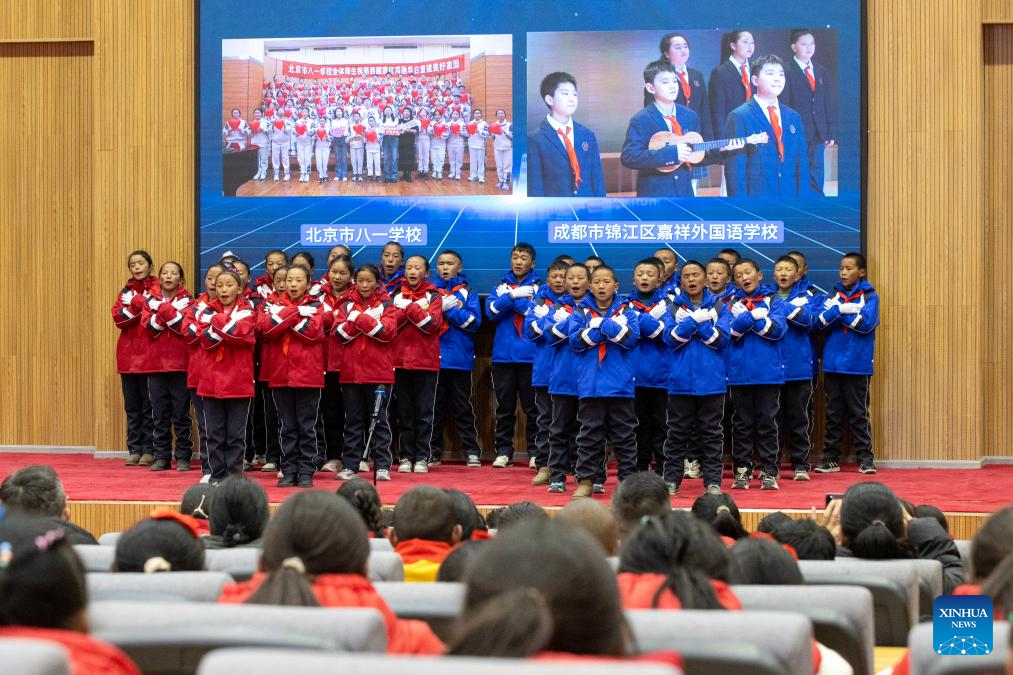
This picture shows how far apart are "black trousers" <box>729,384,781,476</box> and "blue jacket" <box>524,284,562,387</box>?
1.17 meters

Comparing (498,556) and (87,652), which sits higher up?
(498,556)

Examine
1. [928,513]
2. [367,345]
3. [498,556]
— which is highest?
[367,345]

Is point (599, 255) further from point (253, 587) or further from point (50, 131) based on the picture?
point (253, 587)

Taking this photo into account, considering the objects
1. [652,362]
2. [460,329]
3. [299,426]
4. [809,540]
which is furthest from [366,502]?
[460,329]

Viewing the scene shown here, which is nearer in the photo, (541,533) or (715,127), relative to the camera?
(541,533)

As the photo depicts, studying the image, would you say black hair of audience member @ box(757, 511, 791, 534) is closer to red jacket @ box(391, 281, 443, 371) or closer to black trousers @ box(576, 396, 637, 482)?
black trousers @ box(576, 396, 637, 482)

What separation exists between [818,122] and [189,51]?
4.64m

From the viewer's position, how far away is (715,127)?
28.7ft

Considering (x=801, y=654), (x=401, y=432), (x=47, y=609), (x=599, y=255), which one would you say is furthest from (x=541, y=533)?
(x=599, y=255)

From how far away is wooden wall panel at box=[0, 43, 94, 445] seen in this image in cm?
954

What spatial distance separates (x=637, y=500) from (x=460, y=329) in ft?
14.9

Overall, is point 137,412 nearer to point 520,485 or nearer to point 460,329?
point 460,329

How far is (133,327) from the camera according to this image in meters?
8.59

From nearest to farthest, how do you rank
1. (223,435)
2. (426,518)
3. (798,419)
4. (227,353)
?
(426,518)
(227,353)
(223,435)
(798,419)
